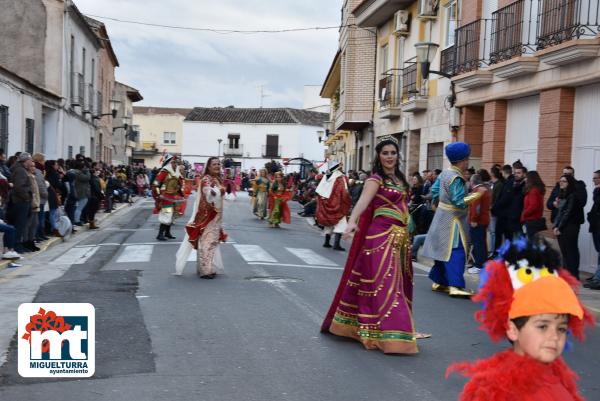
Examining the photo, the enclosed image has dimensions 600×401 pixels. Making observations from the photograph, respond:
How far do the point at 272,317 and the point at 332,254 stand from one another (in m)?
7.98

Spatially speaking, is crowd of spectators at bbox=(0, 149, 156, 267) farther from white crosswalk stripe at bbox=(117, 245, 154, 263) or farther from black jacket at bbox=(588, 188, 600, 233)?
black jacket at bbox=(588, 188, 600, 233)

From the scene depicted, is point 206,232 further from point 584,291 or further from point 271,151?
point 271,151

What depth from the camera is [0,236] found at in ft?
49.5

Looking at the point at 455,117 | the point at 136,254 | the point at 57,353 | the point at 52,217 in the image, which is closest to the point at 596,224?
the point at 136,254

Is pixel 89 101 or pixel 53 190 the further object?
pixel 89 101

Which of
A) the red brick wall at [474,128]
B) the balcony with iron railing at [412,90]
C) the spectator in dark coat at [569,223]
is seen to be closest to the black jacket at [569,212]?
the spectator in dark coat at [569,223]

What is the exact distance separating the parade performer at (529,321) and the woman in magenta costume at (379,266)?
3.95 meters

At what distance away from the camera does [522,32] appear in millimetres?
16641

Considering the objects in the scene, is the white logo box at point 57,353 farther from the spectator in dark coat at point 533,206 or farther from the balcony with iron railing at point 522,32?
the balcony with iron railing at point 522,32

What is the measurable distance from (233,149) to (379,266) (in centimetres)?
8393

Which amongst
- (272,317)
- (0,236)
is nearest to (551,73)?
(272,317)

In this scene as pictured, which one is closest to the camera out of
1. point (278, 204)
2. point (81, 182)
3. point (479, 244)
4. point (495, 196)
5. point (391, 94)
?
point (479, 244)

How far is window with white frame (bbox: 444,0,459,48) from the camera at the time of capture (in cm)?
2139

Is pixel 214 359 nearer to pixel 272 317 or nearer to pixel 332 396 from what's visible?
pixel 332 396
